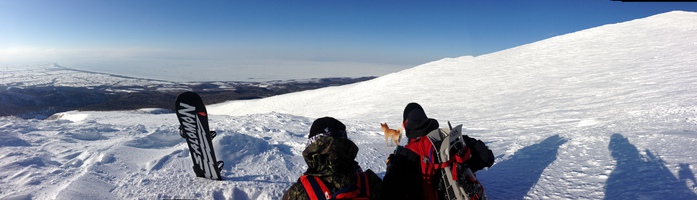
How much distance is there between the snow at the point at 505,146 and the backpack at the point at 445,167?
1984 mm

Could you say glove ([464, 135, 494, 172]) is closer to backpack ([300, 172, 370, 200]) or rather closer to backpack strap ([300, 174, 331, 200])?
backpack ([300, 172, 370, 200])

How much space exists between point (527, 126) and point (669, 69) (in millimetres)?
7997

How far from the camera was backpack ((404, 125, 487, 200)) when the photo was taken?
2742 mm

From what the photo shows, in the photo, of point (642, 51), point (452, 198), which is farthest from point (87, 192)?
point (642, 51)

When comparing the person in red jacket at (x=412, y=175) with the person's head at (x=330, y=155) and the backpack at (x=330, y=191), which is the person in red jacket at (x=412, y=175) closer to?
the backpack at (x=330, y=191)

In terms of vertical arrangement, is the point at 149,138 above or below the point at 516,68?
below

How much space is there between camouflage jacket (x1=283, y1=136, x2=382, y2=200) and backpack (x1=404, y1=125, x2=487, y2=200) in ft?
3.07

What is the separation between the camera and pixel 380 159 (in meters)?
6.64

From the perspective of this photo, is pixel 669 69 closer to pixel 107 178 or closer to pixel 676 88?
pixel 676 88

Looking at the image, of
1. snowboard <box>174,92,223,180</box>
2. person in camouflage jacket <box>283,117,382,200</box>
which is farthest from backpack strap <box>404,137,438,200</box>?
snowboard <box>174,92,223,180</box>

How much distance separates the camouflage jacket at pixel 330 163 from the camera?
206 centimetres

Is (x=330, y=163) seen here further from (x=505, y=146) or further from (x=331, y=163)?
(x=505, y=146)

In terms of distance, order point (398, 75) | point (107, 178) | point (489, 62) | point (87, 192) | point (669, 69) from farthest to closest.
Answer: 1. point (398, 75)
2. point (489, 62)
3. point (669, 69)
4. point (107, 178)
5. point (87, 192)

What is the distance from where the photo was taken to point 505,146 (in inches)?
286
